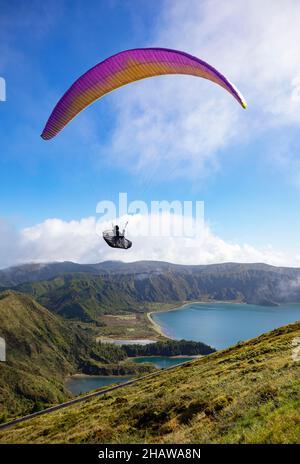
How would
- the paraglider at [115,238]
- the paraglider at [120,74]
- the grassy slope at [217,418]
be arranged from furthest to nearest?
the paraglider at [115,238]
the paraglider at [120,74]
the grassy slope at [217,418]

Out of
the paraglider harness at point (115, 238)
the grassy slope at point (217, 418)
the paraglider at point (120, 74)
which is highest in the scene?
the paraglider at point (120, 74)

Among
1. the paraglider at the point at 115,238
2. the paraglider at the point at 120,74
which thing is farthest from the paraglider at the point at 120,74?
the paraglider at the point at 115,238

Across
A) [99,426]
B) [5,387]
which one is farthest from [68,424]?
[5,387]

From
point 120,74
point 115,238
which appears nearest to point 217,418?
point 115,238

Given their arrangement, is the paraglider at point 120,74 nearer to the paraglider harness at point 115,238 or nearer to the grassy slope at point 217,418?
the paraglider harness at point 115,238

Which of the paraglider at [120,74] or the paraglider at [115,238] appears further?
the paraglider at [115,238]

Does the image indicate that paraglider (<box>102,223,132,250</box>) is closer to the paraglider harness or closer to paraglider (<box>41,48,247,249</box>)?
the paraglider harness

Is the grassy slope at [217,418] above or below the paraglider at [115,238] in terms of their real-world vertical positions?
below

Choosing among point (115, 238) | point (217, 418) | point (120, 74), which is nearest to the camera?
point (217, 418)

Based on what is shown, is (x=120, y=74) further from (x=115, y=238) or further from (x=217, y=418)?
(x=217, y=418)
